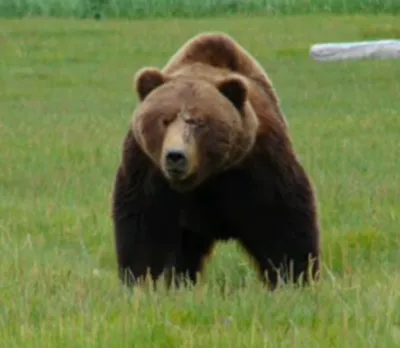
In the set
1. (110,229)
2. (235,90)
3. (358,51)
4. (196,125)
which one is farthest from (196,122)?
(358,51)

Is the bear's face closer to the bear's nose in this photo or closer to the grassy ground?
the bear's nose

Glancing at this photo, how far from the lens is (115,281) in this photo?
5.93 metres

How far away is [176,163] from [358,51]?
54.4ft

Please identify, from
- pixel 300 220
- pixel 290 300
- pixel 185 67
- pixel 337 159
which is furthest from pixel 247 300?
pixel 337 159

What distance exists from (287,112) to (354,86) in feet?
10.2

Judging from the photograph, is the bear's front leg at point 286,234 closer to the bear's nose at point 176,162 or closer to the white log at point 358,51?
the bear's nose at point 176,162

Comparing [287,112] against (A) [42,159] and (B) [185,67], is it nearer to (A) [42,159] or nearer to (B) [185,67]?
(A) [42,159]

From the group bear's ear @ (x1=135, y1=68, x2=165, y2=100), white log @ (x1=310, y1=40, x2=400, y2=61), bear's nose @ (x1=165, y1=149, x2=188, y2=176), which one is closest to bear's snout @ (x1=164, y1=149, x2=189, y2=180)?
bear's nose @ (x1=165, y1=149, x2=188, y2=176)

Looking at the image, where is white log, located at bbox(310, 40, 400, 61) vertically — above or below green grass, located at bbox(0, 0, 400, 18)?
above

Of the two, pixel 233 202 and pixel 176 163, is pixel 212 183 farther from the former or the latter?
pixel 176 163

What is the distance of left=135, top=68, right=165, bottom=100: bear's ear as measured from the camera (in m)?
5.55

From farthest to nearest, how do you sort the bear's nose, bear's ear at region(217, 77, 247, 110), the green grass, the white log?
the green grass < the white log < bear's ear at region(217, 77, 247, 110) < the bear's nose

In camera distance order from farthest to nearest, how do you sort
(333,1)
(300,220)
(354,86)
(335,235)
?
1. (333,1)
2. (354,86)
3. (335,235)
4. (300,220)

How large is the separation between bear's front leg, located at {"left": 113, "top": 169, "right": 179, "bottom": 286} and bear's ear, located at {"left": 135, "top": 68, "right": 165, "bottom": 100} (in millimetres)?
392
